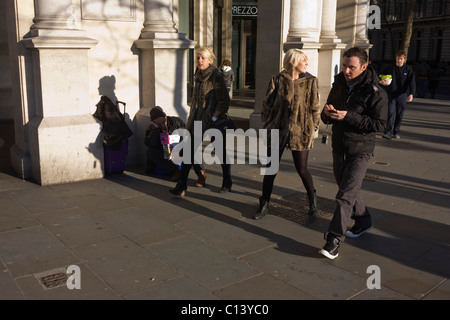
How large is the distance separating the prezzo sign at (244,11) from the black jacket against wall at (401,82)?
11494mm

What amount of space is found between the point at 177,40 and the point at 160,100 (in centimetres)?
100

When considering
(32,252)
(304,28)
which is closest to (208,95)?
(32,252)

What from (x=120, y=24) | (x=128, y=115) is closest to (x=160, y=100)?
(x=128, y=115)

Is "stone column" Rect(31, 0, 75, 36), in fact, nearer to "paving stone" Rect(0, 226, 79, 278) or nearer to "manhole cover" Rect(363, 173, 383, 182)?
"paving stone" Rect(0, 226, 79, 278)

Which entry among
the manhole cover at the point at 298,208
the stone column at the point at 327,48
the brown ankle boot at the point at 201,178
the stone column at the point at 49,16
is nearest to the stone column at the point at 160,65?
the stone column at the point at 49,16

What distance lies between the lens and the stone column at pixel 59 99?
659 cm

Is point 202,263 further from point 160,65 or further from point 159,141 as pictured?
point 160,65

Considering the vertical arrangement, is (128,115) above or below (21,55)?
below

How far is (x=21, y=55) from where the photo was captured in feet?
22.5

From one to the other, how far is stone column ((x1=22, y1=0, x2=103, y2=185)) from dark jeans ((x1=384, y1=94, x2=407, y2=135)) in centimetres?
628

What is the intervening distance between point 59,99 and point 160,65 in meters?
1.77

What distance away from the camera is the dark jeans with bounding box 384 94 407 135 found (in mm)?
10367

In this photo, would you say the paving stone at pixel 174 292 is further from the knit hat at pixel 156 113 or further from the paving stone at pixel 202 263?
the knit hat at pixel 156 113

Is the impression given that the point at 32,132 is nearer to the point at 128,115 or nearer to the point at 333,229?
the point at 128,115
